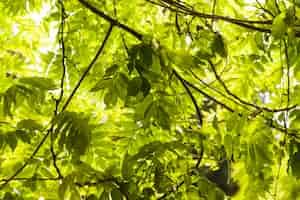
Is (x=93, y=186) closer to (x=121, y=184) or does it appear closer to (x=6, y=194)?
(x=121, y=184)

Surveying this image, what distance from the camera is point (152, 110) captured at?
2268 millimetres

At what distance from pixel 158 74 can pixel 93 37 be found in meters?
1.31

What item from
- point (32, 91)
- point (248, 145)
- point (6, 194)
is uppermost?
point (32, 91)

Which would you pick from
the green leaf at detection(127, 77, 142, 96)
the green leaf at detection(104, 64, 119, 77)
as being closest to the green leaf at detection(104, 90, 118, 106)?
the green leaf at detection(104, 64, 119, 77)

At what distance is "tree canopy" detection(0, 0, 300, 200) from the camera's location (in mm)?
2066

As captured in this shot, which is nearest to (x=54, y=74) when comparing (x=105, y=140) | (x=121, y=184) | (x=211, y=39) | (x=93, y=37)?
(x=93, y=37)

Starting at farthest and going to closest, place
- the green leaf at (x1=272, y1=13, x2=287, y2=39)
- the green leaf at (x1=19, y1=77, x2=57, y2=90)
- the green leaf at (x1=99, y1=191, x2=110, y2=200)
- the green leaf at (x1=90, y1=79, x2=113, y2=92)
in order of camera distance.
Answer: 1. the green leaf at (x1=90, y1=79, x2=113, y2=92)
2. the green leaf at (x1=19, y1=77, x2=57, y2=90)
3. the green leaf at (x1=99, y1=191, x2=110, y2=200)
4. the green leaf at (x1=272, y1=13, x2=287, y2=39)

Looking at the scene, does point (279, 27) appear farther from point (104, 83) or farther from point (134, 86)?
point (104, 83)

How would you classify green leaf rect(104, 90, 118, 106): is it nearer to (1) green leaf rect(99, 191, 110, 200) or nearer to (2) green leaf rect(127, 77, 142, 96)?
(2) green leaf rect(127, 77, 142, 96)

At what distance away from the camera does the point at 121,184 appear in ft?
6.80

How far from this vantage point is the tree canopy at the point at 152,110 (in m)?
2.07

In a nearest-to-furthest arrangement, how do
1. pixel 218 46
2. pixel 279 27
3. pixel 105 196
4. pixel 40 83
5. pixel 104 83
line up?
pixel 279 27
pixel 105 196
pixel 40 83
pixel 104 83
pixel 218 46

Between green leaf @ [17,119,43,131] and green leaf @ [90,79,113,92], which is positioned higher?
green leaf @ [90,79,113,92]

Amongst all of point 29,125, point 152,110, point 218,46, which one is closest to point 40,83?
point 29,125
